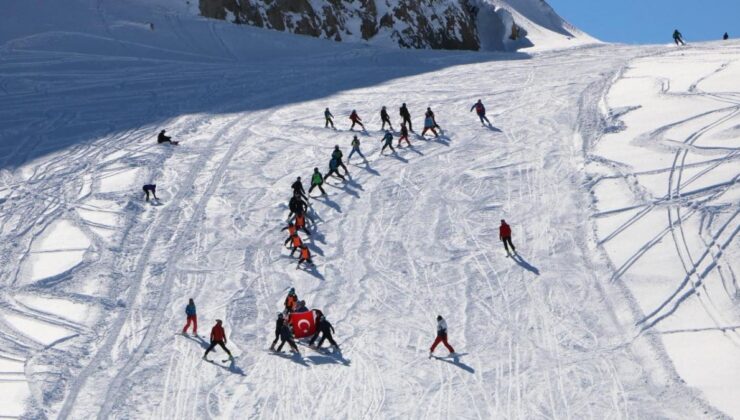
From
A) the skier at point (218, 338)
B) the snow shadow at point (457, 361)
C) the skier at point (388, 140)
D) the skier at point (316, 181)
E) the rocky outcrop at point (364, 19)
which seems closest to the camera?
the snow shadow at point (457, 361)

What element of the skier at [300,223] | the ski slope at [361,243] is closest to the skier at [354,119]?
the ski slope at [361,243]

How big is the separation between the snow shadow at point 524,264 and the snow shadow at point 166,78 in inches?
481

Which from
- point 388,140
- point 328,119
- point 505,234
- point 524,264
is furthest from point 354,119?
point 524,264

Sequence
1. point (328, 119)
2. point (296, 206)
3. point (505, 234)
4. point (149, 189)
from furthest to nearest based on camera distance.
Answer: point (328, 119)
point (149, 189)
point (296, 206)
point (505, 234)

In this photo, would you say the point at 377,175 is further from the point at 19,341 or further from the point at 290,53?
the point at 290,53

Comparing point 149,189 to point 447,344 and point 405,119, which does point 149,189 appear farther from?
point 447,344

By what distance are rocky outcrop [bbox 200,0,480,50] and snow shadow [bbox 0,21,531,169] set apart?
159 cm

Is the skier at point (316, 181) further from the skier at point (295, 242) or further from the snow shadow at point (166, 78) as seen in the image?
the snow shadow at point (166, 78)

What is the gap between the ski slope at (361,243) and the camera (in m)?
19.5

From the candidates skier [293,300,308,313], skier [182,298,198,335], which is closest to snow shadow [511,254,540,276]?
skier [293,300,308,313]

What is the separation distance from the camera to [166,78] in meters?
44.6

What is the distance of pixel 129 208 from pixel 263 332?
9.02 m

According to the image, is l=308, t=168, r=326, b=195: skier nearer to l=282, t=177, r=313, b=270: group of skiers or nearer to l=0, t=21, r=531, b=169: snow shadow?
l=282, t=177, r=313, b=270: group of skiers

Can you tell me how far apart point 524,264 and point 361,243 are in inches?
166
